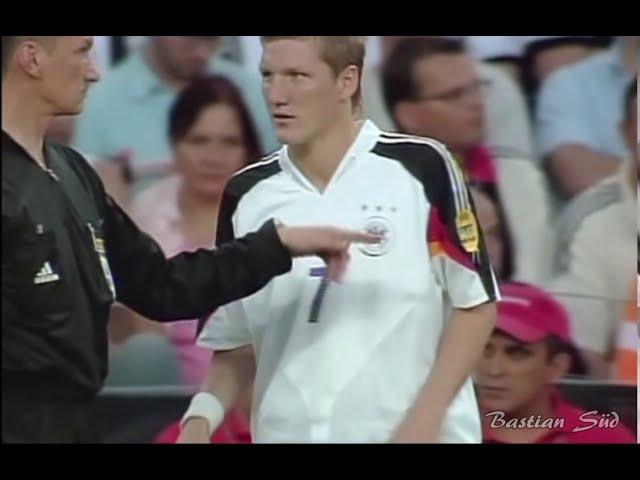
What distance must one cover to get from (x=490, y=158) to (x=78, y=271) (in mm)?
779

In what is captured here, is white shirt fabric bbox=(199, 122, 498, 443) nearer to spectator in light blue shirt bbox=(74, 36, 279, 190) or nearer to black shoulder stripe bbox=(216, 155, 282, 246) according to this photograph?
black shoulder stripe bbox=(216, 155, 282, 246)

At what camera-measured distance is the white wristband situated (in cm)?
298

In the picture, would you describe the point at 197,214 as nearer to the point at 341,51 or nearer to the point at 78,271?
the point at 78,271

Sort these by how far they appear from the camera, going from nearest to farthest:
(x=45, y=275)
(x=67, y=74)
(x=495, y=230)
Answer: (x=45, y=275), (x=67, y=74), (x=495, y=230)

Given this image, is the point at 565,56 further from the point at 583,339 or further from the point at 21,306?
the point at 21,306

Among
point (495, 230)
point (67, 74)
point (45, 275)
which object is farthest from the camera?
point (495, 230)

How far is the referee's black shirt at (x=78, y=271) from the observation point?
278cm

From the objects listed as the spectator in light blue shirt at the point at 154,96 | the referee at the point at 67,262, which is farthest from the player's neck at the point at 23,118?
the spectator in light blue shirt at the point at 154,96

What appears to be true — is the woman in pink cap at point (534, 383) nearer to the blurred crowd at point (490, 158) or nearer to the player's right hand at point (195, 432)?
the blurred crowd at point (490, 158)

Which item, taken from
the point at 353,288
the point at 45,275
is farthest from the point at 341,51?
the point at 45,275

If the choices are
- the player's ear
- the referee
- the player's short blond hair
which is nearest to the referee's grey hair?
the referee

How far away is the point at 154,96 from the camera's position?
299 cm
